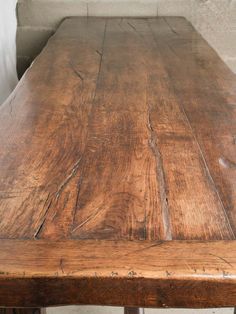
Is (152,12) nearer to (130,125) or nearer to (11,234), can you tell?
(130,125)

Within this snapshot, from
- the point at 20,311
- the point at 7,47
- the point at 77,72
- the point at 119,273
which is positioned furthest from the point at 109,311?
the point at 7,47

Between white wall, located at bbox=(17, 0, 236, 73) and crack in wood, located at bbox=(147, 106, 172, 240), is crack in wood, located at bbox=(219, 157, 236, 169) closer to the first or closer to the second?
crack in wood, located at bbox=(147, 106, 172, 240)

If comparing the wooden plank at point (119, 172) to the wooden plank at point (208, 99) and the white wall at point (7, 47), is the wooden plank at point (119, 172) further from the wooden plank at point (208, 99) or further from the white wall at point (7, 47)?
the white wall at point (7, 47)

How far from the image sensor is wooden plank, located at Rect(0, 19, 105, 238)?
645 millimetres

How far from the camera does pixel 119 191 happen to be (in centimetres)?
69

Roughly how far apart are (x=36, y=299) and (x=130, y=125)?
0.49 metres

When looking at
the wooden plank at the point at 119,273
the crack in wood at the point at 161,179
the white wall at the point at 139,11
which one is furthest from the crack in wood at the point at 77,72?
the white wall at the point at 139,11

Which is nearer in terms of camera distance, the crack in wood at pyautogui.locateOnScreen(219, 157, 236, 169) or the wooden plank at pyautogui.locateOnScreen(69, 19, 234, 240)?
the wooden plank at pyautogui.locateOnScreen(69, 19, 234, 240)

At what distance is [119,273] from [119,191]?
18 centimetres

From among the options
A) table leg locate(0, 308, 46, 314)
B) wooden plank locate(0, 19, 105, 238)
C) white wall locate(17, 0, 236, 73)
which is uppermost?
wooden plank locate(0, 19, 105, 238)

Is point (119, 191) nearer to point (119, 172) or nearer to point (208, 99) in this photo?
point (119, 172)

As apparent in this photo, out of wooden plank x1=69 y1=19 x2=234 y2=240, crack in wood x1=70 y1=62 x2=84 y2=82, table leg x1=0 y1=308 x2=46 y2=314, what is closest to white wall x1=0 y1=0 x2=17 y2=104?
crack in wood x1=70 y1=62 x2=84 y2=82

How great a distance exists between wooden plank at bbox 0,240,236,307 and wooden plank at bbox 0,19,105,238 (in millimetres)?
46

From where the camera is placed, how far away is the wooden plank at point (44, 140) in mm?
645
